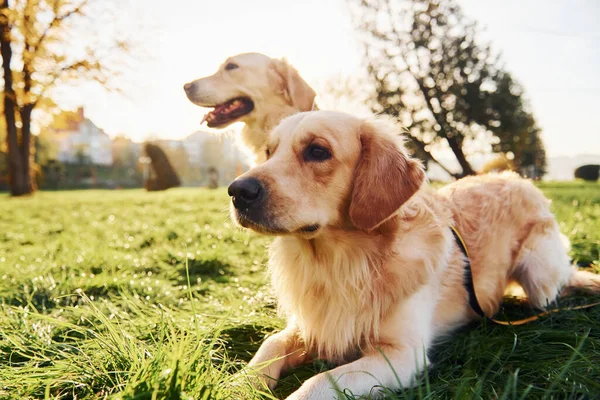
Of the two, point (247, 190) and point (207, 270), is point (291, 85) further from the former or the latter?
point (247, 190)

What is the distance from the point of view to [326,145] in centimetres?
221

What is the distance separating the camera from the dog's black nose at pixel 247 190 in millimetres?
1971

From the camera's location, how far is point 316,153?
7.27 feet

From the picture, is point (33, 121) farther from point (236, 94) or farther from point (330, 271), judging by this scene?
point (330, 271)

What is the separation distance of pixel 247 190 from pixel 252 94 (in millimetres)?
2749

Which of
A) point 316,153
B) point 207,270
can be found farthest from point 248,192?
point 207,270

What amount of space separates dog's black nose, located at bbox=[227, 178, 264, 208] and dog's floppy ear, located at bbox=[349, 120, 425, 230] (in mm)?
479

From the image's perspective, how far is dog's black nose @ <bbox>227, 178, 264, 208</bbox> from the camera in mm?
1971

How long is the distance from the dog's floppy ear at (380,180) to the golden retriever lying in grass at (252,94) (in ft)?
→ 6.87

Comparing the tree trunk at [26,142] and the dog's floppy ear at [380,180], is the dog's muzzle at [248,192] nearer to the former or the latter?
the dog's floppy ear at [380,180]

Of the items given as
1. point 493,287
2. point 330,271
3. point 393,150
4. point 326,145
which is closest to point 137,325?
point 330,271

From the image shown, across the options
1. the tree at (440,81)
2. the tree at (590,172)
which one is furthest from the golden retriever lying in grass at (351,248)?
the tree at (590,172)

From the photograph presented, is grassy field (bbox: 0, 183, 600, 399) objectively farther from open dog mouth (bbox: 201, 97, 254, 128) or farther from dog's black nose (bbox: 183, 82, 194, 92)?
dog's black nose (bbox: 183, 82, 194, 92)

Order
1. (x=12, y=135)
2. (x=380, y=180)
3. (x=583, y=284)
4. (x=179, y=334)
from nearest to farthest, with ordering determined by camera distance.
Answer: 1. (x=380, y=180)
2. (x=179, y=334)
3. (x=583, y=284)
4. (x=12, y=135)
